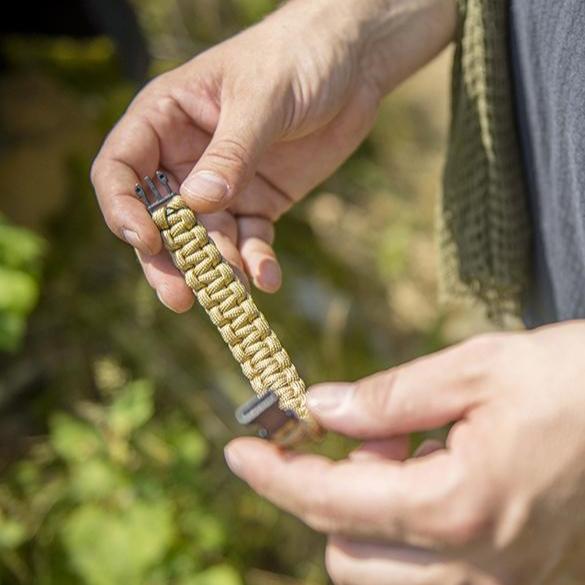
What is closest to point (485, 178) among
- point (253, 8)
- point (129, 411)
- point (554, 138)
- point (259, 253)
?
point (554, 138)

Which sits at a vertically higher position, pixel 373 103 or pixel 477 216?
pixel 373 103

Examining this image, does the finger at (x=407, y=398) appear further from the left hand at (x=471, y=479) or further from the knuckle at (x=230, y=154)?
the knuckle at (x=230, y=154)

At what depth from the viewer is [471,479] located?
76 cm

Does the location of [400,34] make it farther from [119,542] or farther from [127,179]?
[119,542]

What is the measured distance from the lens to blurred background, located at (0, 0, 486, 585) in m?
1.84

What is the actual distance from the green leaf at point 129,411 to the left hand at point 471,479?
1.03m

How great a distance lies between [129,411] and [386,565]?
1152 millimetres

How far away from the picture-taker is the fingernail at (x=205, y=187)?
1.00m

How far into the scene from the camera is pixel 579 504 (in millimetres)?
776

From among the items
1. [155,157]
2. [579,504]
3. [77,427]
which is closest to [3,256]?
[77,427]

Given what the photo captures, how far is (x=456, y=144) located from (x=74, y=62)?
1784 mm

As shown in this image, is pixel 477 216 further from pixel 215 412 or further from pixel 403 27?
pixel 215 412

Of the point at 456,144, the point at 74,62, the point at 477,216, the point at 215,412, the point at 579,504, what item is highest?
the point at 74,62

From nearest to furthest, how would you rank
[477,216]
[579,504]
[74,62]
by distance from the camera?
[579,504]
[477,216]
[74,62]
